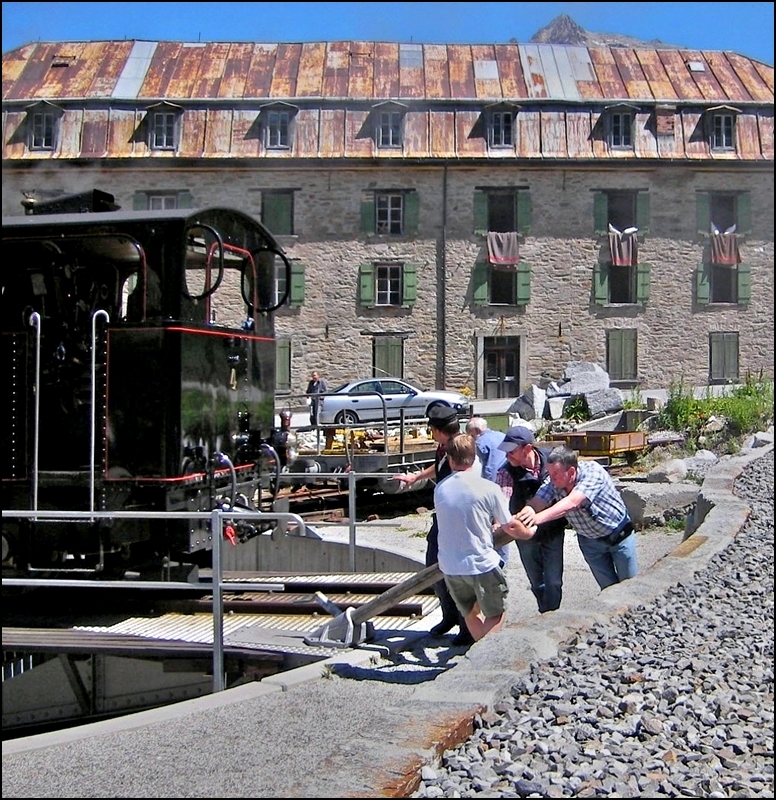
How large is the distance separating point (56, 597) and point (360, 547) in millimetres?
2785

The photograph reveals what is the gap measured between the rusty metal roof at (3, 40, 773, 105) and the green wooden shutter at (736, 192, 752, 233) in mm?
3322

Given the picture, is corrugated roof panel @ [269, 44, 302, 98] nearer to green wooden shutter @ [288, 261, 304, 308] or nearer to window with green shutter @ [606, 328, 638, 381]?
green wooden shutter @ [288, 261, 304, 308]

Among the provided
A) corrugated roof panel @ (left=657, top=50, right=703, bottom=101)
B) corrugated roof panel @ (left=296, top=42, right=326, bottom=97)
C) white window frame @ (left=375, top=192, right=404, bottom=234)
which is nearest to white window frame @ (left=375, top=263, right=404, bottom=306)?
white window frame @ (left=375, top=192, right=404, bottom=234)

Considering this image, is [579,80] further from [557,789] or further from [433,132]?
[557,789]

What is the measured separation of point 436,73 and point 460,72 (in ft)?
2.70

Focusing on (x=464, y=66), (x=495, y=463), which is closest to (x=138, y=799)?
(x=495, y=463)

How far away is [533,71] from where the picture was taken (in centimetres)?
3300

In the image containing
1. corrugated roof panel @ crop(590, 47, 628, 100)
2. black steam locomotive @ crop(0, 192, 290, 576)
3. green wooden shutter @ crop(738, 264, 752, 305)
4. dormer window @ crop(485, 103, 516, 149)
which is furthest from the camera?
corrugated roof panel @ crop(590, 47, 628, 100)

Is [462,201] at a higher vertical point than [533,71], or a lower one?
lower

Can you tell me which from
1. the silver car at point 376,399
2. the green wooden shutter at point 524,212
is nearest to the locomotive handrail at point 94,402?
the silver car at point 376,399

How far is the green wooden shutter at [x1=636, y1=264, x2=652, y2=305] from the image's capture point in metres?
31.7

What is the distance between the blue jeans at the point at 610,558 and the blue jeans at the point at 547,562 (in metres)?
0.19

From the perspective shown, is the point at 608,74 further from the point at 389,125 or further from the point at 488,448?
the point at 488,448

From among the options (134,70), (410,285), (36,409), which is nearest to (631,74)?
(410,285)
